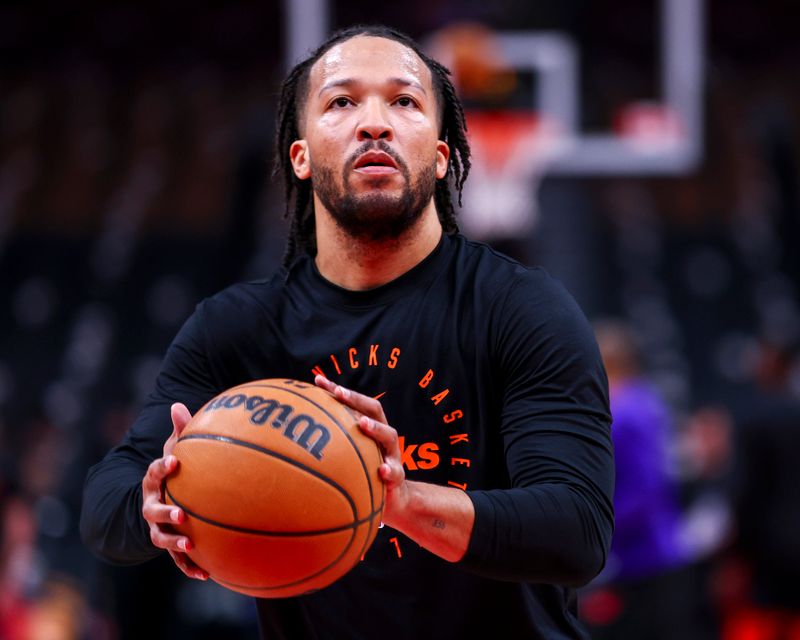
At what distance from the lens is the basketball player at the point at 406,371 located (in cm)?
247

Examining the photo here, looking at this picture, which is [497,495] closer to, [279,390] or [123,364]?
[279,390]

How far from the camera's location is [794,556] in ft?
19.6

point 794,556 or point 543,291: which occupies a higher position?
point 543,291

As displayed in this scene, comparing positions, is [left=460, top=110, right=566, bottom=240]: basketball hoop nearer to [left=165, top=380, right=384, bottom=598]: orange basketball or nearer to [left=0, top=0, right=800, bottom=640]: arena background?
[left=0, top=0, right=800, bottom=640]: arena background

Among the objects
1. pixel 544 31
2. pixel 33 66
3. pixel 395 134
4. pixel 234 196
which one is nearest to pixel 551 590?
pixel 395 134

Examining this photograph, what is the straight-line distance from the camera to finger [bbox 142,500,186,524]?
7.68 feet

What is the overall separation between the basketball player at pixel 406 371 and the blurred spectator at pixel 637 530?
2.91m

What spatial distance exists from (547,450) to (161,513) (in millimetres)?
722

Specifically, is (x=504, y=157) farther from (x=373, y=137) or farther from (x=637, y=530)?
(x=373, y=137)

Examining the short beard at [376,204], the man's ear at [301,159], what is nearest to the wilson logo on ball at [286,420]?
the short beard at [376,204]

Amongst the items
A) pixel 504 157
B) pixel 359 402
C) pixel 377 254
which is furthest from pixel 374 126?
pixel 504 157

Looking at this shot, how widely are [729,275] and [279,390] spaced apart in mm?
15372

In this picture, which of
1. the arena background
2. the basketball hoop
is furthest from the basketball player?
the basketball hoop

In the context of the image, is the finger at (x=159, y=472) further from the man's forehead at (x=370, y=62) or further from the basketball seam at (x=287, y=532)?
the man's forehead at (x=370, y=62)
